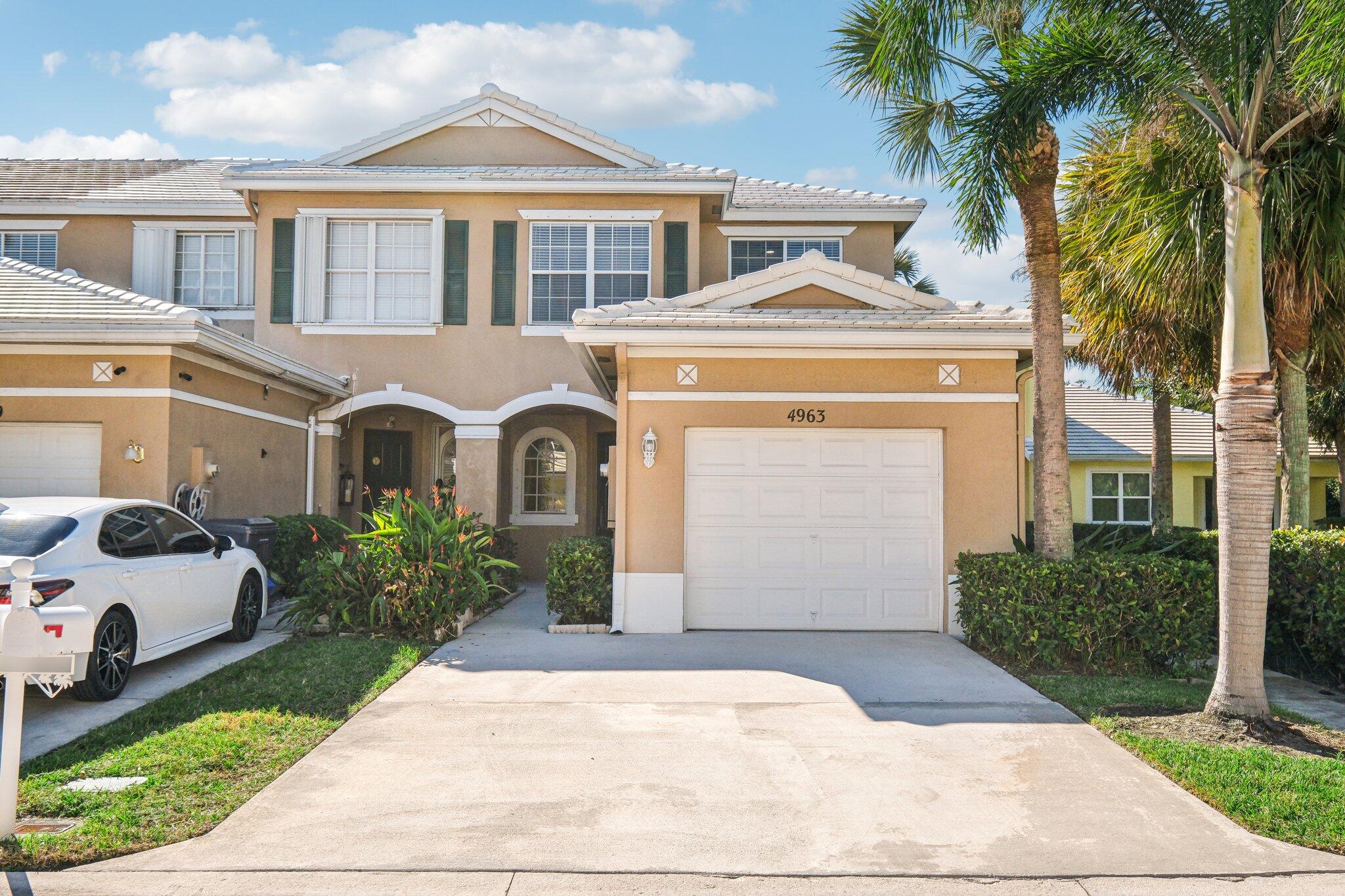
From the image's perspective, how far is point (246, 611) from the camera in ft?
31.3

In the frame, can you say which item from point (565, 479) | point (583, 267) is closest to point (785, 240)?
point (583, 267)

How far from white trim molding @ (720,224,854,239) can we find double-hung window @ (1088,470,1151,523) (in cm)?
1135

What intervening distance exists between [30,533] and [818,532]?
7.07 metres

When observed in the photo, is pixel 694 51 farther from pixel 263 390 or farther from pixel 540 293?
pixel 263 390

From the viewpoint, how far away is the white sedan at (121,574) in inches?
266

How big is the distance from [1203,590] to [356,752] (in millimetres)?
7110

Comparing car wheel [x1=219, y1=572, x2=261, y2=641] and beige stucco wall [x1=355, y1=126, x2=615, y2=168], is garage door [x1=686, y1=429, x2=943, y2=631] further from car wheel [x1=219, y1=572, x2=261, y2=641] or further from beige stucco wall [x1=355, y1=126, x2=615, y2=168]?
beige stucco wall [x1=355, y1=126, x2=615, y2=168]

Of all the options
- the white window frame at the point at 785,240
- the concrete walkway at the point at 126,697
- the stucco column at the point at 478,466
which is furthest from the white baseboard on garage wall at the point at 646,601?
the white window frame at the point at 785,240

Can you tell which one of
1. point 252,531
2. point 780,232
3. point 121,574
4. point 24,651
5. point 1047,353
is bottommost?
point 24,651

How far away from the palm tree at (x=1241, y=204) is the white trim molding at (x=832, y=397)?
3391mm

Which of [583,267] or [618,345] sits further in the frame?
[583,267]

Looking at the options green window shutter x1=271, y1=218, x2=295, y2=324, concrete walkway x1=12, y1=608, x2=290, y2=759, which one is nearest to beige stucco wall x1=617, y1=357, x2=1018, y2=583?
concrete walkway x1=12, y1=608, x2=290, y2=759

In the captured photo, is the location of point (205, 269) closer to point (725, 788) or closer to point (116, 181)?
point (116, 181)

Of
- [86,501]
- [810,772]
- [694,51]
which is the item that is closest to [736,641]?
[810,772]
